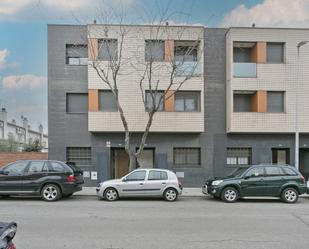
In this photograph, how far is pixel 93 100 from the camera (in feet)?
→ 61.0

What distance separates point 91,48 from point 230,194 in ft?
35.5

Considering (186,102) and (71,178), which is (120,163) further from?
(71,178)

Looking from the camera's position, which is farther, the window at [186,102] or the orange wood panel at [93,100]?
the window at [186,102]

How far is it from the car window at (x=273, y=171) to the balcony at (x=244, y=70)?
7119 millimetres

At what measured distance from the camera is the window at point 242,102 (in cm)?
2009

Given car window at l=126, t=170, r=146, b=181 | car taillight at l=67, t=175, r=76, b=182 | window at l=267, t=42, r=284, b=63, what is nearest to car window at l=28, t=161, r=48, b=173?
car taillight at l=67, t=175, r=76, b=182

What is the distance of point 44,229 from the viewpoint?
7.77 meters

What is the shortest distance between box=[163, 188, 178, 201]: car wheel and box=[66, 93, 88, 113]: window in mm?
8368

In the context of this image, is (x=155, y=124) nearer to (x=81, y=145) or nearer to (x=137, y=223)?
(x=81, y=145)

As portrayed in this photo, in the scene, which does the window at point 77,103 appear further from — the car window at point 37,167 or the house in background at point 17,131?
the house in background at point 17,131

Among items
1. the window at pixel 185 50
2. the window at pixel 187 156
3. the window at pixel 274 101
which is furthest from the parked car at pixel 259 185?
the window at pixel 185 50

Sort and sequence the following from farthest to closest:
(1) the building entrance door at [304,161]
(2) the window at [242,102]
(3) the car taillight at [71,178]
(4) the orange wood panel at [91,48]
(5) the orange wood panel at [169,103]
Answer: (1) the building entrance door at [304,161] → (2) the window at [242,102] → (5) the orange wood panel at [169,103] → (4) the orange wood panel at [91,48] → (3) the car taillight at [71,178]

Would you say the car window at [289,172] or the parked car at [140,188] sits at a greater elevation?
the car window at [289,172]

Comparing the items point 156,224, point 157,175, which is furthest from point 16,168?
point 156,224
